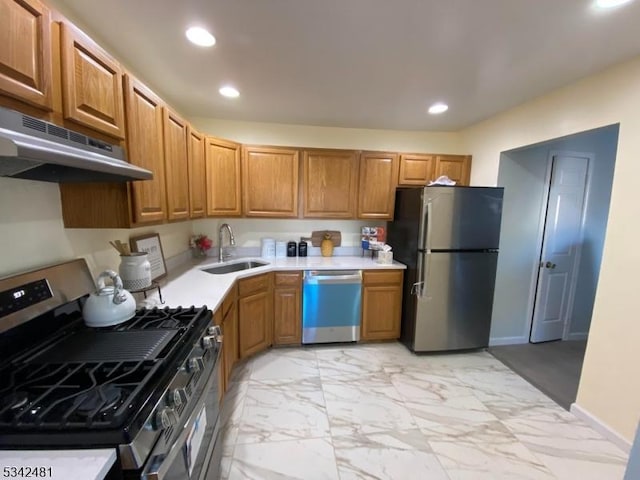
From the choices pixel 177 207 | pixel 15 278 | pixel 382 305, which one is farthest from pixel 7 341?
pixel 382 305

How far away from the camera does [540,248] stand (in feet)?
9.96

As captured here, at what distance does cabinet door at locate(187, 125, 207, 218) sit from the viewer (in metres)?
2.29

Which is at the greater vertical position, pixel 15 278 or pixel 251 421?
pixel 15 278

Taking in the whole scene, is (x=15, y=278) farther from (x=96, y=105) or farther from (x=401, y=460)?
(x=401, y=460)

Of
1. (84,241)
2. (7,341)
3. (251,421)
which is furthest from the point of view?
(251,421)

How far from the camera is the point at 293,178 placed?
305 centimetres

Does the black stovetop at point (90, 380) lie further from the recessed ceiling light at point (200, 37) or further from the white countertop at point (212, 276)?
the recessed ceiling light at point (200, 37)

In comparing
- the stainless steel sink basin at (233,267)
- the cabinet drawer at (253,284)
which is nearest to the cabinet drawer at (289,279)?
the cabinet drawer at (253,284)

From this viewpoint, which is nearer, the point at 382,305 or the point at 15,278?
the point at 15,278

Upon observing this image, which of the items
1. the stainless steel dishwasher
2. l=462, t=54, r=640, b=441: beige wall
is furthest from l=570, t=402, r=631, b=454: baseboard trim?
the stainless steel dishwasher

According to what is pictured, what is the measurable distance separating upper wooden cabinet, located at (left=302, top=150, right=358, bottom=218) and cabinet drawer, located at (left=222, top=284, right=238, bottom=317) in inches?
46.5

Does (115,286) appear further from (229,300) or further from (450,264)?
(450,264)

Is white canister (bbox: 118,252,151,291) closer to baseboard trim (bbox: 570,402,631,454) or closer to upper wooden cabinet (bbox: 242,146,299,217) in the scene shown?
upper wooden cabinet (bbox: 242,146,299,217)

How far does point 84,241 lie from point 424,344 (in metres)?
2.85
